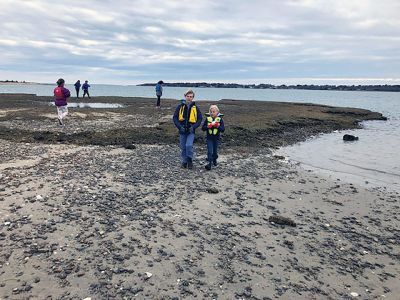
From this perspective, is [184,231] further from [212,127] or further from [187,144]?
[212,127]

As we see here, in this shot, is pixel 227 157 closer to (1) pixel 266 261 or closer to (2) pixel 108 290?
(1) pixel 266 261

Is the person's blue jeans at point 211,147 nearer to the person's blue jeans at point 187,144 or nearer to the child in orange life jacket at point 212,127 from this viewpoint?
the child in orange life jacket at point 212,127

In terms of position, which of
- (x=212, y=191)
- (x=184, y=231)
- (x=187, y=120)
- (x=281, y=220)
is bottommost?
(x=281, y=220)

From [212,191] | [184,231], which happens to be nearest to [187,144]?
[212,191]

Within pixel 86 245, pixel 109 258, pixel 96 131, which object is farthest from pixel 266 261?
pixel 96 131

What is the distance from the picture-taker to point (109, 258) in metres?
6.77

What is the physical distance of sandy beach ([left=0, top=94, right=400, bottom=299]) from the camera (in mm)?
6238

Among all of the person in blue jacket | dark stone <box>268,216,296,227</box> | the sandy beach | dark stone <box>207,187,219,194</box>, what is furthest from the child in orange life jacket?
dark stone <box>268,216,296,227</box>

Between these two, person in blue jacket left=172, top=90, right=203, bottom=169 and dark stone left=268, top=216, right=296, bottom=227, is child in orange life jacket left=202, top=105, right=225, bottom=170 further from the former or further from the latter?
dark stone left=268, top=216, right=296, bottom=227

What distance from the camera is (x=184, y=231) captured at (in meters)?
8.28

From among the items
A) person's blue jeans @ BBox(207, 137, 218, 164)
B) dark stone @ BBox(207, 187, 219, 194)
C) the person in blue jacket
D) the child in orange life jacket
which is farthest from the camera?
person's blue jeans @ BBox(207, 137, 218, 164)

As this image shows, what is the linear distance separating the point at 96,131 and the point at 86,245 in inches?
583

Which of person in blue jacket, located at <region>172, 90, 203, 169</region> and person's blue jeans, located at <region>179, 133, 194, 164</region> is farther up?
person in blue jacket, located at <region>172, 90, 203, 169</region>

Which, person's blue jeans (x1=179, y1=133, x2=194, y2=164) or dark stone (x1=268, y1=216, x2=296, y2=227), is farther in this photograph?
person's blue jeans (x1=179, y1=133, x2=194, y2=164)
